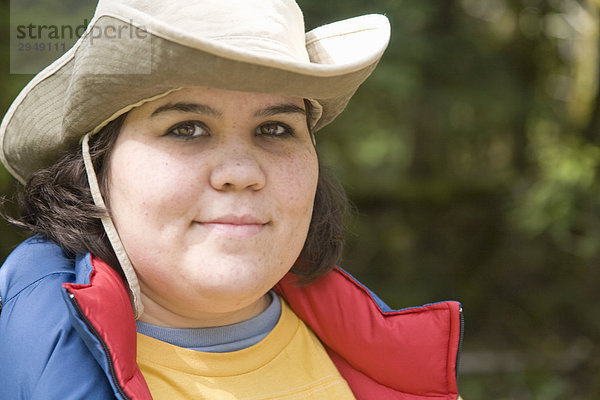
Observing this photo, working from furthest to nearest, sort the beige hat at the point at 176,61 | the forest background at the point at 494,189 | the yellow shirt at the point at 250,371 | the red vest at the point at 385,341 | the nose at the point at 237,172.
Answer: the forest background at the point at 494,189
the red vest at the point at 385,341
the yellow shirt at the point at 250,371
the nose at the point at 237,172
the beige hat at the point at 176,61

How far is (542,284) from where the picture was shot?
525 cm

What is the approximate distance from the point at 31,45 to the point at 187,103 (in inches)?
86.1

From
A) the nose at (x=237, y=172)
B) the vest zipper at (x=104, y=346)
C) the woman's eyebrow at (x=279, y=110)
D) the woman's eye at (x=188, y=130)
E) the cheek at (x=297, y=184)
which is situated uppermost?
the woman's eyebrow at (x=279, y=110)

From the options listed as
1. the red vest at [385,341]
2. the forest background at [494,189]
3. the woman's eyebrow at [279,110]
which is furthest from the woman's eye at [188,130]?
the forest background at [494,189]

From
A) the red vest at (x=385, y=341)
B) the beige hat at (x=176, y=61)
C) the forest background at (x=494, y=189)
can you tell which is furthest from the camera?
the forest background at (x=494, y=189)

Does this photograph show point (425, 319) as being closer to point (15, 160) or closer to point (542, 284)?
point (15, 160)

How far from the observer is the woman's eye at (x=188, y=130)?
137 cm

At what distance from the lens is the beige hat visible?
4.01 feet

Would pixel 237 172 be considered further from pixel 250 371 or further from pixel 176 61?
pixel 250 371

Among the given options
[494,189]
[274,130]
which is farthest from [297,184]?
[494,189]

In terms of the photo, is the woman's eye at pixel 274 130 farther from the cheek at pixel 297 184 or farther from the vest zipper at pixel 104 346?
the vest zipper at pixel 104 346

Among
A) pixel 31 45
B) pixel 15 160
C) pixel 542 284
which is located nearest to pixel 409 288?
pixel 542 284

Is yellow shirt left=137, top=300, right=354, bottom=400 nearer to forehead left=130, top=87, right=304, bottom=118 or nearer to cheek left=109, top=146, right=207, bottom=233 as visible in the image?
cheek left=109, top=146, right=207, bottom=233

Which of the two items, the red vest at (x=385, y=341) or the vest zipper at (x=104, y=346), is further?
the red vest at (x=385, y=341)
